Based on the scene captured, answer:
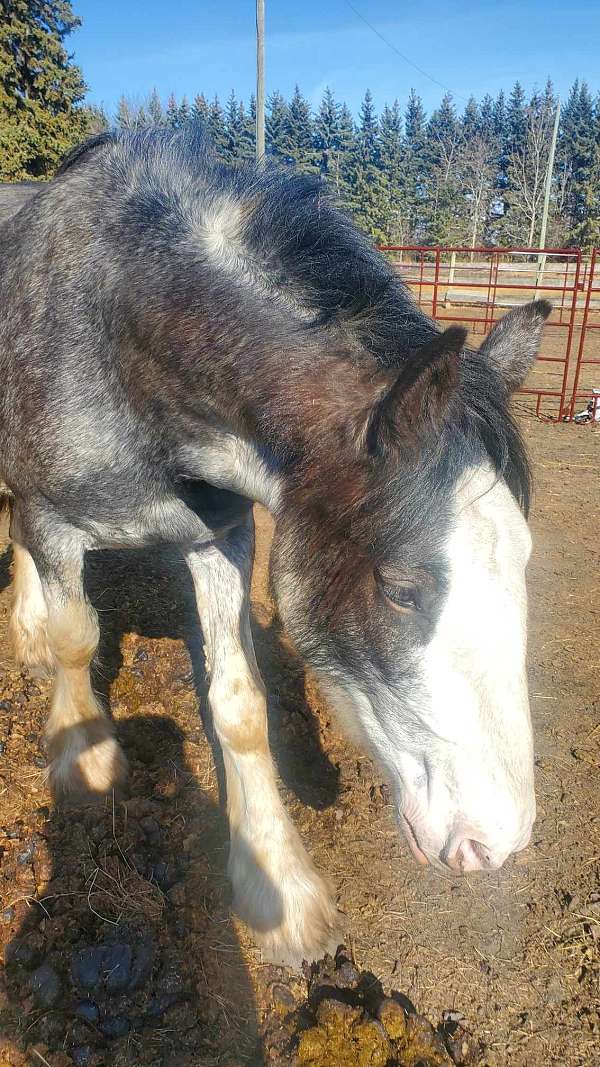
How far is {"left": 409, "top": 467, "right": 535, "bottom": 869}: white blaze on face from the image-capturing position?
1.66 metres

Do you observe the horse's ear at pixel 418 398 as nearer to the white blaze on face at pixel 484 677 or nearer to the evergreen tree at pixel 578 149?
the white blaze on face at pixel 484 677

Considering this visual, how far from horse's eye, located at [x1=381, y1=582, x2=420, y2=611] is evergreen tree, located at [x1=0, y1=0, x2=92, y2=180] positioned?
22401mm

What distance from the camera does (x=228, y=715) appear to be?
109 inches

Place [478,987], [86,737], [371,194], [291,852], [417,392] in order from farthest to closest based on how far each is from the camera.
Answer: [371,194] → [86,737] → [291,852] → [478,987] → [417,392]

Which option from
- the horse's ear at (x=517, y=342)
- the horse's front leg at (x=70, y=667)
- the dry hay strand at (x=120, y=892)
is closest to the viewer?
the horse's ear at (x=517, y=342)

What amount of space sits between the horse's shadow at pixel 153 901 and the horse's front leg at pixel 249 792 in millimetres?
148

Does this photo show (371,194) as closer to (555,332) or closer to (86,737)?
(555,332)

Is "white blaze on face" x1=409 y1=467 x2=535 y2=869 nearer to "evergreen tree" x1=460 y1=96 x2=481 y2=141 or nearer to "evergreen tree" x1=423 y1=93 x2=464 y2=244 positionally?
"evergreen tree" x1=423 y1=93 x2=464 y2=244

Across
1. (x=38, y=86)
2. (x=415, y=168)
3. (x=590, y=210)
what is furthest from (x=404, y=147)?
(x=38, y=86)

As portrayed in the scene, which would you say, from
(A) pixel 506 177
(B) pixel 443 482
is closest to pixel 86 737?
(B) pixel 443 482

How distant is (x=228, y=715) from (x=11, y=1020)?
3.83 feet

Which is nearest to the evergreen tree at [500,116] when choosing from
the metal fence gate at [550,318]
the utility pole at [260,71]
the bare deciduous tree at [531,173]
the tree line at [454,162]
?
the tree line at [454,162]

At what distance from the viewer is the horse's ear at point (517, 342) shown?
2096 millimetres

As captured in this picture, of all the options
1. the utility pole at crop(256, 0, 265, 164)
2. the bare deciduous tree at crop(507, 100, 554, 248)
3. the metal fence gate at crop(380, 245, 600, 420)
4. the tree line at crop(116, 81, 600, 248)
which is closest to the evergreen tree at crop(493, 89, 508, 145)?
the tree line at crop(116, 81, 600, 248)
